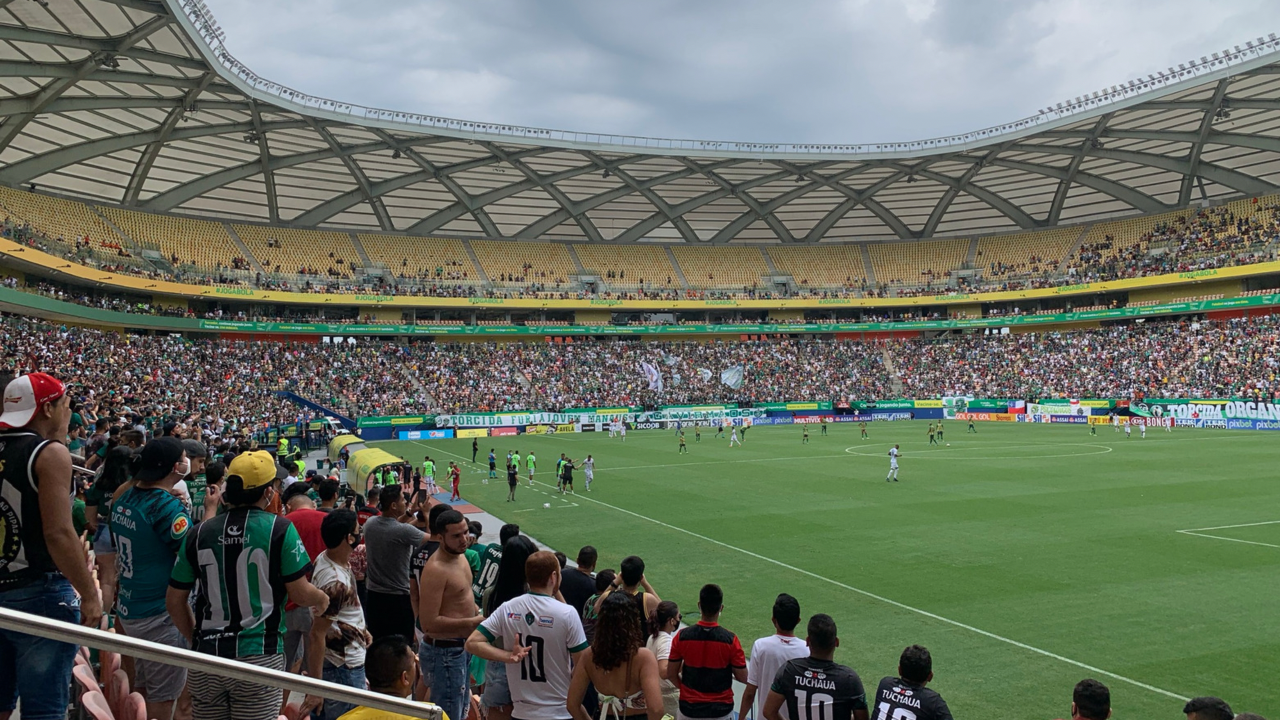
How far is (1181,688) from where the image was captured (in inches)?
387

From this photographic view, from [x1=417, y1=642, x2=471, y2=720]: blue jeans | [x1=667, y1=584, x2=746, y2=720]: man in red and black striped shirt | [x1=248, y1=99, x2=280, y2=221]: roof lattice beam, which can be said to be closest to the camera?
[x1=667, y1=584, x2=746, y2=720]: man in red and black striped shirt

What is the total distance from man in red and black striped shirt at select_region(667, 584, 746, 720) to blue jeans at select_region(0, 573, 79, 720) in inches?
147

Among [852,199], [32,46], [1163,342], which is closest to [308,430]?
[32,46]

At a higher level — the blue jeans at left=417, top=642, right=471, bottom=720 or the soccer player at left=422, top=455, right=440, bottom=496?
the blue jeans at left=417, top=642, right=471, bottom=720

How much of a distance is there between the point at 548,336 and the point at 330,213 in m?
21.3

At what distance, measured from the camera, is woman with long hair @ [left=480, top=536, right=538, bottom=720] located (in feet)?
19.5

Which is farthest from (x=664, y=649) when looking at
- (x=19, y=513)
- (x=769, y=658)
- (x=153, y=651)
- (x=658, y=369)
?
(x=658, y=369)

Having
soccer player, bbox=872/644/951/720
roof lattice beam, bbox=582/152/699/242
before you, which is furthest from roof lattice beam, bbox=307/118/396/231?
soccer player, bbox=872/644/951/720

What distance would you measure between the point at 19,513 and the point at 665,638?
4.70 metres

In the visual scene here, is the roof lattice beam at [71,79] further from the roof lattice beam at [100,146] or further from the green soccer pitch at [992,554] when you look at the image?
the green soccer pitch at [992,554]

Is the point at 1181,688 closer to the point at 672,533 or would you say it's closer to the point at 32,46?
the point at 672,533

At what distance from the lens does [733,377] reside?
7094 cm

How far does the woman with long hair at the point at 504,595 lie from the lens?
234 inches

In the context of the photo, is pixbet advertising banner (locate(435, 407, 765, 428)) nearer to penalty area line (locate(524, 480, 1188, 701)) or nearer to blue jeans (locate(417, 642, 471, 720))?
penalty area line (locate(524, 480, 1188, 701))
